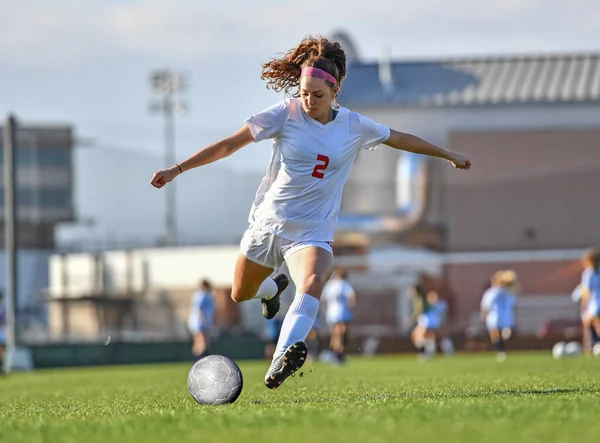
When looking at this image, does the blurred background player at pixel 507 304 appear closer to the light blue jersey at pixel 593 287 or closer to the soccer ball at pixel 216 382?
the light blue jersey at pixel 593 287

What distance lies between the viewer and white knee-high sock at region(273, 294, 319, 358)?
8156 millimetres

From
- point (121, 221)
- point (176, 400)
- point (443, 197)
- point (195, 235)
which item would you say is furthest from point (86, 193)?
point (176, 400)

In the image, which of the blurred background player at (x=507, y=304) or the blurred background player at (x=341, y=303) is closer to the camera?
the blurred background player at (x=341, y=303)

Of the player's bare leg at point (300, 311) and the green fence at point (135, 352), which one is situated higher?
the player's bare leg at point (300, 311)

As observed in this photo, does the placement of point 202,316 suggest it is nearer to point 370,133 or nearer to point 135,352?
point 135,352

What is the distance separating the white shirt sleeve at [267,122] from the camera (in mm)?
8734

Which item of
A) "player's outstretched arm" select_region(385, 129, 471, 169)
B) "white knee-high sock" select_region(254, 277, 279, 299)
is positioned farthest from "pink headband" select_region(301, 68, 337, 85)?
"white knee-high sock" select_region(254, 277, 279, 299)

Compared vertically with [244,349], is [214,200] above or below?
above

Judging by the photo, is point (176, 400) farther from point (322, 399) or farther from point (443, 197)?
point (443, 197)

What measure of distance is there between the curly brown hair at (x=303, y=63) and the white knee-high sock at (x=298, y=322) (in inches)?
58.1

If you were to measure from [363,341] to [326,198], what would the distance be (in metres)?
31.2

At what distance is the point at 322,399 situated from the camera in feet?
29.3

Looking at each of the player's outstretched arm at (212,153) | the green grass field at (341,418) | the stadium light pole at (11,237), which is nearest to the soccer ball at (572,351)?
the stadium light pole at (11,237)

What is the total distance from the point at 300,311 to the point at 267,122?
132cm
